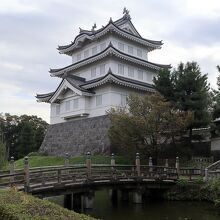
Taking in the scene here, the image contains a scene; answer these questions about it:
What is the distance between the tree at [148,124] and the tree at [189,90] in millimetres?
1615

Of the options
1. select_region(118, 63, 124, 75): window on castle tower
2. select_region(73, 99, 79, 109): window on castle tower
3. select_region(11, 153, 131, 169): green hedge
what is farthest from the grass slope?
select_region(118, 63, 124, 75): window on castle tower

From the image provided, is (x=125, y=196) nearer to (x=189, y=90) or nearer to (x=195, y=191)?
(x=195, y=191)

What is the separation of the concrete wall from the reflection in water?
16.5m

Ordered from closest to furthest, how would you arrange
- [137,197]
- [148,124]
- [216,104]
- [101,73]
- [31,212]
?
[31,212], [137,197], [148,124], [216,104], [101,73]

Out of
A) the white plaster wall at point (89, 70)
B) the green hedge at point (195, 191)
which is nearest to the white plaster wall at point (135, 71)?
the white plaster wall at point (89, 70)

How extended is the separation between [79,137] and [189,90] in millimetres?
14731

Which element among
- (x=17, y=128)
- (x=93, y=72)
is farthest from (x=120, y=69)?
(x=17, y=128)

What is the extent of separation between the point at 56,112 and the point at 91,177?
91.3 feet

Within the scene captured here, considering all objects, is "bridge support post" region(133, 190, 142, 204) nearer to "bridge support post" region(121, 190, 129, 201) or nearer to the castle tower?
"bridge support post" region(121, 190, 129, 201)

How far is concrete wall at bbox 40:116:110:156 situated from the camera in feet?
136

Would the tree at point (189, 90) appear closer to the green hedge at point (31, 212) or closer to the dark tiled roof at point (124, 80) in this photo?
the dark tiled roof at point (124, 80)

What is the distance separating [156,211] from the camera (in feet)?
68.0

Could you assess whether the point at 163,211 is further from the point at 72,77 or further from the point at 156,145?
the point at 72,77

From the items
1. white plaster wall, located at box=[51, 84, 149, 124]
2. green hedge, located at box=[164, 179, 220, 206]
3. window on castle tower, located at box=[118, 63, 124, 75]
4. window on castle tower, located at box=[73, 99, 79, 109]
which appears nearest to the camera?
green hedge, located at box=[164, 179, 220, 206]
